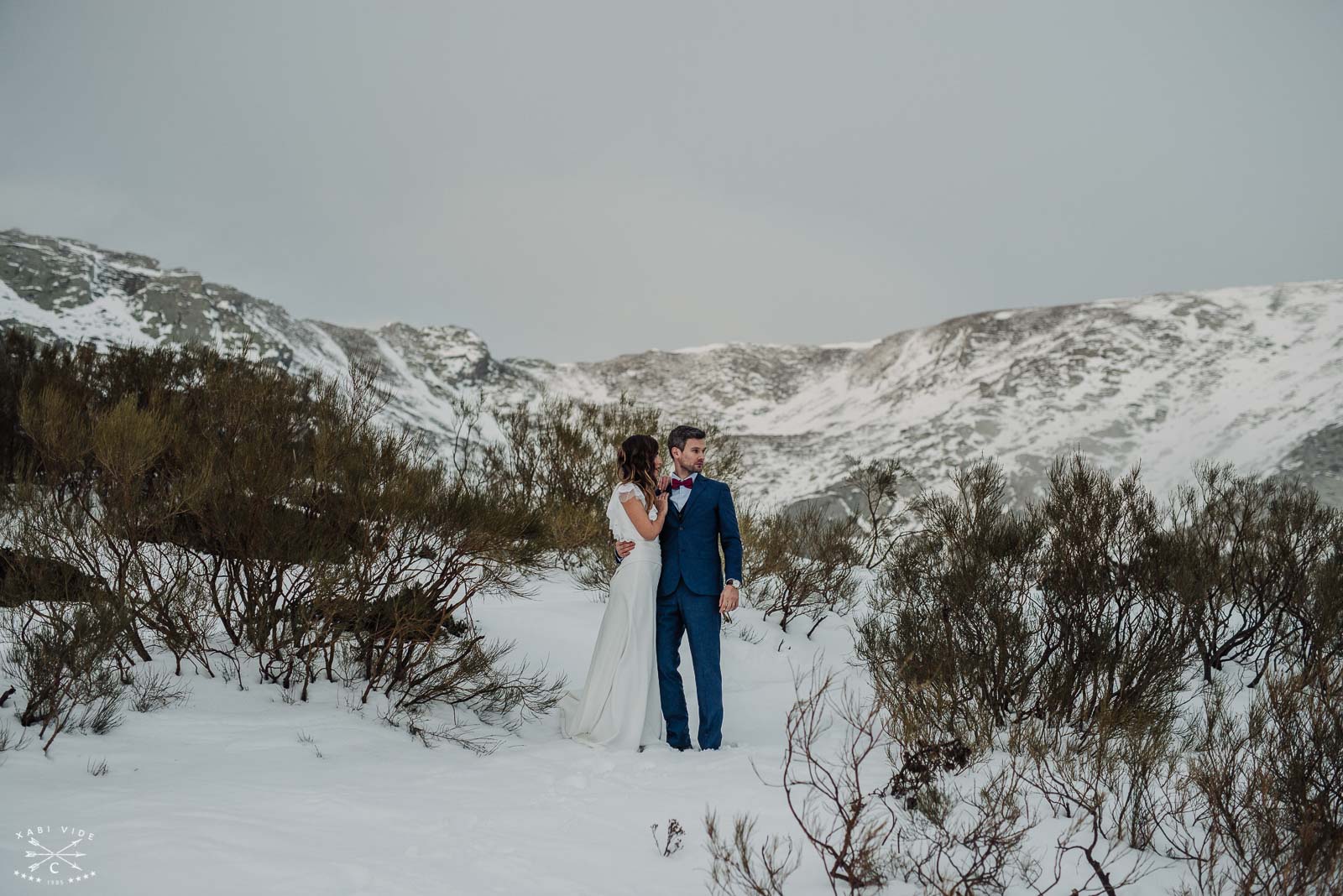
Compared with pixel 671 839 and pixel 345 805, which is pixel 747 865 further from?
pixel 345 805

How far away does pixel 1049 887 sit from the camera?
2.39 m

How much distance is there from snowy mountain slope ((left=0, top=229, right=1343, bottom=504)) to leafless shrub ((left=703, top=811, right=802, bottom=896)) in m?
20.6

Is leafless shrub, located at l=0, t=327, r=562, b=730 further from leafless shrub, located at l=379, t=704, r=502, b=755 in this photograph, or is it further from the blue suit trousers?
the blue suit trousers

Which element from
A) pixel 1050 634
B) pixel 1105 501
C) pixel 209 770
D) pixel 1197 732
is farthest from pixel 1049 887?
pixel 1105 501

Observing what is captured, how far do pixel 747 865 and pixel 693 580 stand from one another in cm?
191

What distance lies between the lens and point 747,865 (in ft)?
7.56

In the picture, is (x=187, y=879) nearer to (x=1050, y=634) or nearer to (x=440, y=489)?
(x=440, y=489)

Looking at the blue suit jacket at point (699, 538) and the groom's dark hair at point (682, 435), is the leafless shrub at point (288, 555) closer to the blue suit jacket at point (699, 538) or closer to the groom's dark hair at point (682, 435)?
the blue suit jacket at point (699, 538)

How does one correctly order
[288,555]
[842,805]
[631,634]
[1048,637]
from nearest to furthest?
[842,805] → [631,634] → [288,555] → [1048,637]

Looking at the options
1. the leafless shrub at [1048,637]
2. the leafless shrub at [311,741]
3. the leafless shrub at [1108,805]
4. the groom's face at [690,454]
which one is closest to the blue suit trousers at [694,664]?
the groom's face at [690,454]

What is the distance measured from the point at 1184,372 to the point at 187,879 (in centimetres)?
4358

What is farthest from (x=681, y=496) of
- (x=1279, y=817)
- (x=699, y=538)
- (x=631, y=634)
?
(x=1279, y=817)

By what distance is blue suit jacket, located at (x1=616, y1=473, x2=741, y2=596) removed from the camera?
414 centimetres

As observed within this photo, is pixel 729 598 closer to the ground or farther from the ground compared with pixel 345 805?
farther from the ground
